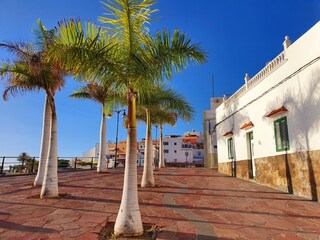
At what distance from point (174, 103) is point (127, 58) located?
558cm

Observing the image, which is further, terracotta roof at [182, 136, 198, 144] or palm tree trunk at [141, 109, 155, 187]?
terracotta roof at [182, 136, 198, 144]

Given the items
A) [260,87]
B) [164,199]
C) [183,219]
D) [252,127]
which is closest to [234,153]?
[252,127]

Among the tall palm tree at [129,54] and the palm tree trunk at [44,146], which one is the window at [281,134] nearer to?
the tall palm tree at [129,54]

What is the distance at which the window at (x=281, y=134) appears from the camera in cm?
982

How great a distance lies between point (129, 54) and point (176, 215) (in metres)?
3.95

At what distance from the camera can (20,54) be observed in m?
9.03

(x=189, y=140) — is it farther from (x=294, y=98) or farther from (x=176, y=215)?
(x=176, y=215)

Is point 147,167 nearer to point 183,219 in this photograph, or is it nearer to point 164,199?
point 164,199

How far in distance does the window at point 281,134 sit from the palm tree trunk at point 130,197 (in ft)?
22.2

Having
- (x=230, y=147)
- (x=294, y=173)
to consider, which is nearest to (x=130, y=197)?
(x=294, y=173)

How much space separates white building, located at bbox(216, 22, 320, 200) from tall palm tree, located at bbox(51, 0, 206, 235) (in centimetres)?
475

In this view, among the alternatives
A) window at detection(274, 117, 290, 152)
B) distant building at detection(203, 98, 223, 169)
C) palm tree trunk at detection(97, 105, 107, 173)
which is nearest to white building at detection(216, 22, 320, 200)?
window at detection(274, 117, 290, 152)

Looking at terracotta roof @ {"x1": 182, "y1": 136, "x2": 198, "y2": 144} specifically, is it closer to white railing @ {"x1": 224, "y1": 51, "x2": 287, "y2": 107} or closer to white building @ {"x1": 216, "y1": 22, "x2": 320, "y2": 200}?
white railing @ {"x1": 224, "y1": 51, "x2": 287, "y2": 107}

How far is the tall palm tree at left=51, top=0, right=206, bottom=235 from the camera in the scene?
5176 millimetres
